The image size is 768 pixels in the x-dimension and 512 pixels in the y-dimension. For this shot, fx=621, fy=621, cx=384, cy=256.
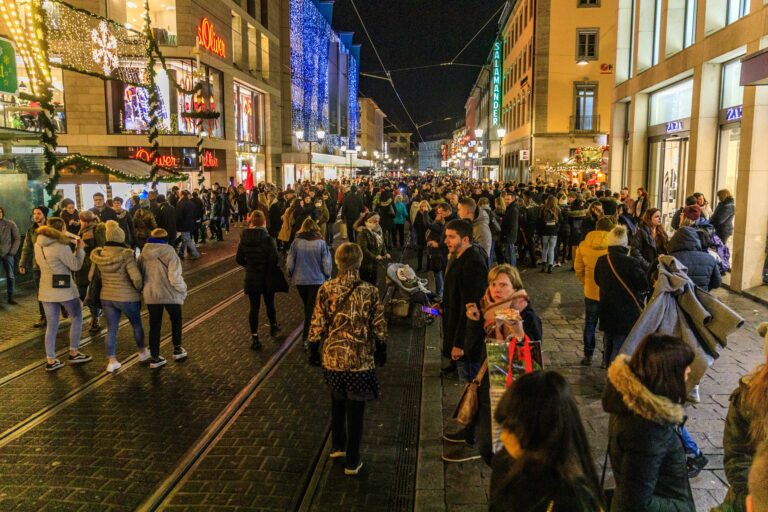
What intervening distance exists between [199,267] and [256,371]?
8951mm

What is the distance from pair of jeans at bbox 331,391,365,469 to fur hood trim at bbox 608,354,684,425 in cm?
248

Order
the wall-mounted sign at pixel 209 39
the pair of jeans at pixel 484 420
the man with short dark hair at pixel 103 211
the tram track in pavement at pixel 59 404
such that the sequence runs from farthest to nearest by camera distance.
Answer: the wall-mounted sign at pixel 209 39, the man with short dark hair at pixel 103 211, the tram track in pavement at pixel 59 404, the pair of jeans at pixel 484 420

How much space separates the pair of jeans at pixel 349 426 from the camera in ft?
16.6

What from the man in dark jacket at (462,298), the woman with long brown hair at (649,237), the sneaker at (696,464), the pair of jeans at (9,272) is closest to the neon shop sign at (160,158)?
the pair of jeans at (9,272)

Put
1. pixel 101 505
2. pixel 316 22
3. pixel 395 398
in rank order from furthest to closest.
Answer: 1. pixel 316 22
2. pixel 395 398
3. pixel 101 505

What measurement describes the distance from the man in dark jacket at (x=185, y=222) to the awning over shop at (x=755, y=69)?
13311mm

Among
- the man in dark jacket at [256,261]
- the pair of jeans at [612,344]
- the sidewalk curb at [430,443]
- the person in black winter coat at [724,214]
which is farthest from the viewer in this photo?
the person in black winter coat at [724,214]

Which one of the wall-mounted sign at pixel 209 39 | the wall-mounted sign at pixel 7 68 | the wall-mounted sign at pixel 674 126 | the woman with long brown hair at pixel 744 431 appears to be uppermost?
the wall-mounted sign at pixel 209 39

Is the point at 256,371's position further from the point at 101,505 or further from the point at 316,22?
the point at 316,22

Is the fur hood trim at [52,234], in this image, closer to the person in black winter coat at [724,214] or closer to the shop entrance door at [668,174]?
the person in black winter coat at [724,214]

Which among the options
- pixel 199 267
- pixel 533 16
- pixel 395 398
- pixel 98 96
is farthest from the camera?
pixel 533 16

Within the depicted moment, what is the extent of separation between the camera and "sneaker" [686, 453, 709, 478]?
4938 mm

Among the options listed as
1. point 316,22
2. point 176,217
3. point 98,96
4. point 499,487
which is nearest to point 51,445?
point 499,487

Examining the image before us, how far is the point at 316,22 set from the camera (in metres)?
53.5
